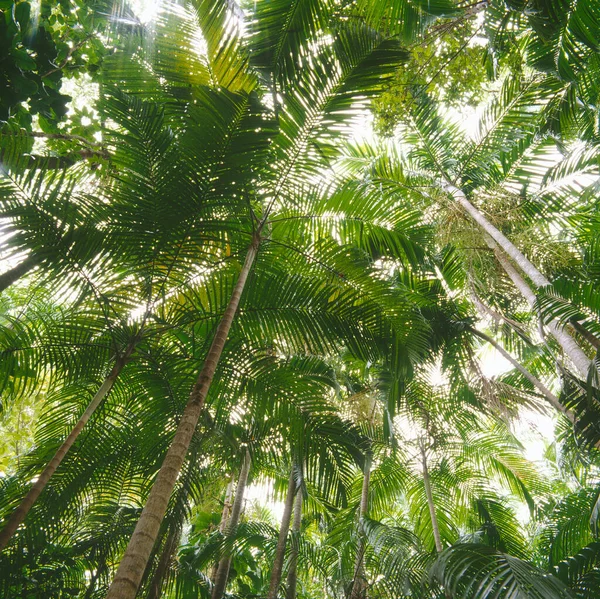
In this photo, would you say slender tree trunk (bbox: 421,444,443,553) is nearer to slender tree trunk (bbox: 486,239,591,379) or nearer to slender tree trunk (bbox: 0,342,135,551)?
slender tree trunk (bbox: 486,239,591,379)

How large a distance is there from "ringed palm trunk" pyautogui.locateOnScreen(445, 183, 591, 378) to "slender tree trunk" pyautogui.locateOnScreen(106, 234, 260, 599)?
106 inches

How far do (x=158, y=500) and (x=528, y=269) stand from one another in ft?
11.5

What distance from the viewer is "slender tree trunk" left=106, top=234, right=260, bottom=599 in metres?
1.37

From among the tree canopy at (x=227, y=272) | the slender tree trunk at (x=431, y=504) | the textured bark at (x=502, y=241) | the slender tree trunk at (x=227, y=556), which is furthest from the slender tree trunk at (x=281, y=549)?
the textured bark at (x=502, y=241)

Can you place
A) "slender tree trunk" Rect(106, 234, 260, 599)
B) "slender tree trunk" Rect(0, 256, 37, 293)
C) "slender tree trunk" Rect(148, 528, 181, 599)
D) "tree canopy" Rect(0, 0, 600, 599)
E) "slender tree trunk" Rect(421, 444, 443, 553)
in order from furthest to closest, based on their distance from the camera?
1. "slender tree trunk" Rect(421, 444, 443, 553)
2. "slender tree trunk" Rect(0, 256, 37, 293)
3. "tree canopy" Rect(0, 0, 600, 599)
4. "slender tree trunk" Rect(148, 528, 181, 599)
5. "slender tree trunk" Rect(106, 234, 260, 599)

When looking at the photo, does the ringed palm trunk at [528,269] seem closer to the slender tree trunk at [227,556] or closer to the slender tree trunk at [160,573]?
the slender tree trunk at [227,556]

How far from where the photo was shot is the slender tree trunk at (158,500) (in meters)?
1.37

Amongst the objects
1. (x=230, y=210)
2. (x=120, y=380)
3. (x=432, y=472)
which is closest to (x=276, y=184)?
(x=230, y=210)

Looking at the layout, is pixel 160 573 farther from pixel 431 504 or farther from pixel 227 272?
pixel 431 504

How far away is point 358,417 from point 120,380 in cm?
309

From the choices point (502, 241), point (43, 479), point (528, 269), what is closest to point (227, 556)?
point (43, 479)

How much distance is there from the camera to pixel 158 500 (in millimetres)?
1660

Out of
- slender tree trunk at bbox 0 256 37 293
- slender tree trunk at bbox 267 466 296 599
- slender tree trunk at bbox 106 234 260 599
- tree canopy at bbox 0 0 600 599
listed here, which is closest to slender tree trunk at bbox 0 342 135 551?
tree canopy at bbox 0 0 600 599

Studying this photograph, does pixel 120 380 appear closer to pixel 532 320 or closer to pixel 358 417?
pixel 358 417
